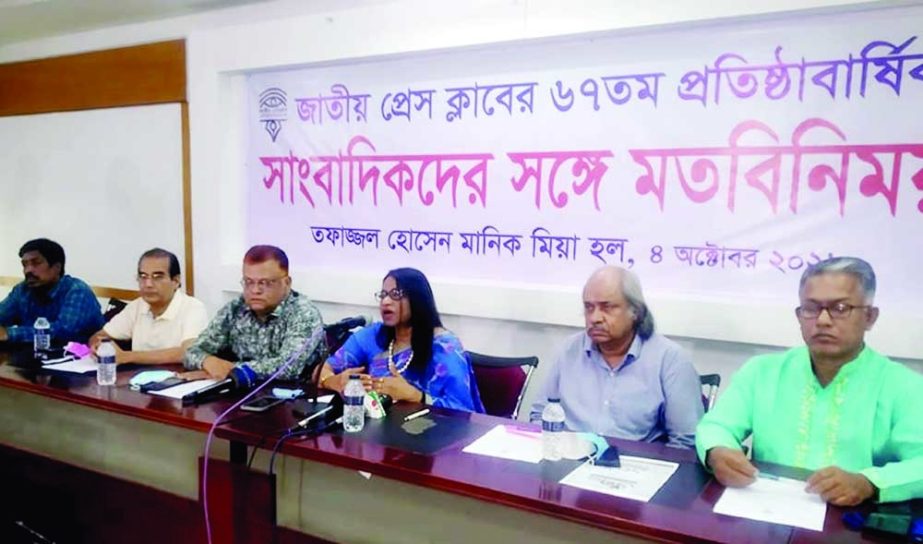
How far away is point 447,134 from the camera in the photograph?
3135 mm

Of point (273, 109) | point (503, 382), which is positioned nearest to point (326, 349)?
point (503, 382)

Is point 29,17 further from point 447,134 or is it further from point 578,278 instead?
point 578,278

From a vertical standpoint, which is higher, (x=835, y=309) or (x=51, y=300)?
(x=835, y=309)

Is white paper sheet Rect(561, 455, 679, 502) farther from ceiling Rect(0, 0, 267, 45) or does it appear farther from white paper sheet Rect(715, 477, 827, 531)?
ceiling Rect(0, 0, 267, 45)

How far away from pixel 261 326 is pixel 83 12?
2.44 metres

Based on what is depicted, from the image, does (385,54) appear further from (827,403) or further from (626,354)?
(827,403)

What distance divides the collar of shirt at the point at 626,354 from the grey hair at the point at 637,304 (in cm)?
3

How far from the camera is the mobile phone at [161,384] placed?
224 cm

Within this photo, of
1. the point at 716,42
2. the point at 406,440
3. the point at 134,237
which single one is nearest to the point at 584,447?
the point at 406,440

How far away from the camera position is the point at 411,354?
7.95ft

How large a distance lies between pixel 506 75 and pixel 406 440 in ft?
5.93

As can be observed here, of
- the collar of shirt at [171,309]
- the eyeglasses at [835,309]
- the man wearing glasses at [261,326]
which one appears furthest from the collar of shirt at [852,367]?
the collar of shirt at [171,309]

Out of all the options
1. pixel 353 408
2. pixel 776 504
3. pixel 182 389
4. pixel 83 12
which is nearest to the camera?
pixel 776 504

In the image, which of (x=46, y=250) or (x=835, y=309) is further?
(x=46, y=250)
